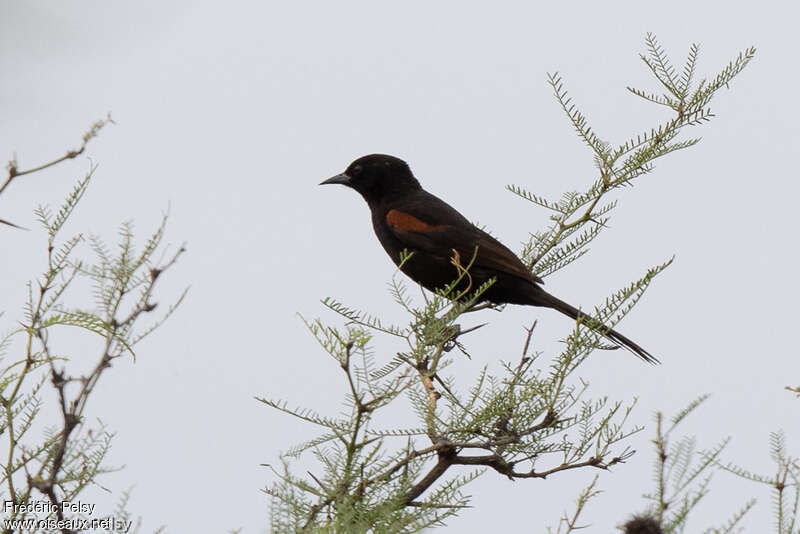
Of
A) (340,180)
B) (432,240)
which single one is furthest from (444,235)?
(340,180)

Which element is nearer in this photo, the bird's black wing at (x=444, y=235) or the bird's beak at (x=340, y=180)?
the bird's black wing at (x=444, y=235)

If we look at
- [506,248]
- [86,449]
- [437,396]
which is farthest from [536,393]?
[506,248]

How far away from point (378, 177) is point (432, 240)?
881 millimetres

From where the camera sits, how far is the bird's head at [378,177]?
6070 millimetres

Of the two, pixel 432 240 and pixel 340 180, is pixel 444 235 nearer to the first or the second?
pixel 432 240

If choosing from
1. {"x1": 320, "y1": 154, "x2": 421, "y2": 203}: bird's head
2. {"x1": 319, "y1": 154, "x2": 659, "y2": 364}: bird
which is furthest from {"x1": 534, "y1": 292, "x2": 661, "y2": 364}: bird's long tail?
{"x1": 320, "y1": 154, "x2": 421, "y2": 203}: bird's head

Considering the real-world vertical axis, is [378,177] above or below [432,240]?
above

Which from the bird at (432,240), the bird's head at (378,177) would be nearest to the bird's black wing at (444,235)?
the bird at (432,240)

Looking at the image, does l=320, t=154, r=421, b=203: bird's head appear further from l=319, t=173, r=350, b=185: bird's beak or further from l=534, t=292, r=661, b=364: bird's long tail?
l=534, t=292, r=661, b=364: bird's long tail

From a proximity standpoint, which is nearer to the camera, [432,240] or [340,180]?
[432,240]

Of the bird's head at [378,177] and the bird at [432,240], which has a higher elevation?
the bird's head at [378,177]

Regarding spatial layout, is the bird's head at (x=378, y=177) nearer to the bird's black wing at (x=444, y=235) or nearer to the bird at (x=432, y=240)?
the bird at (x=432, y=240)

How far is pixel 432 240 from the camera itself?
5.35 meters

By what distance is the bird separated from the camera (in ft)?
16.4
